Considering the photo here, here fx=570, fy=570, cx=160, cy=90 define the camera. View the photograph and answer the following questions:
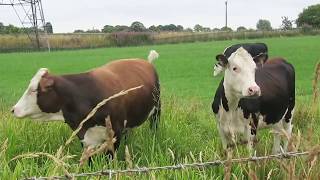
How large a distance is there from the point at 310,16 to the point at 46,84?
91.0 metres

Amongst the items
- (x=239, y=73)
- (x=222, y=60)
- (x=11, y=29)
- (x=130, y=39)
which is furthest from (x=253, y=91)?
(x=11, y=29)

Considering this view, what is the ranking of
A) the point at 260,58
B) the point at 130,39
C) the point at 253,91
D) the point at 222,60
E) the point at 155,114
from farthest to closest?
1. the point at 130,39
2. the point at 155,114
3. the point at 260,58
4. the point at 222,60
5. the point at 253,91

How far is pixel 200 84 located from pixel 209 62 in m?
11.4

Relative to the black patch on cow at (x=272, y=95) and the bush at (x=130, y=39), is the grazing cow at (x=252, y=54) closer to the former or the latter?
the black patch on cow at (x=272, y=95)

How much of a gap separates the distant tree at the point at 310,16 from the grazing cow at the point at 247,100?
86366 millimetres

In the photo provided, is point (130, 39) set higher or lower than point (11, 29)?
lower

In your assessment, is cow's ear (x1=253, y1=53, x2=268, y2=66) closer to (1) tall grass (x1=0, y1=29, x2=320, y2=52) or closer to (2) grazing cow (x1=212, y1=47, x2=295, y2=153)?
(2) grazing cow (x1=212, y1=47, x2=295, y2=153)

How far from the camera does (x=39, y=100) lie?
6.11 metres

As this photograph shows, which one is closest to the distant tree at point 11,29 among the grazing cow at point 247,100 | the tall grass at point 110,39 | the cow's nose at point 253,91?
the tall grass at point 110,39

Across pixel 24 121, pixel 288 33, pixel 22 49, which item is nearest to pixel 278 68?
pixel 24 121

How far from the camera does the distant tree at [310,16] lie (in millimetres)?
90812

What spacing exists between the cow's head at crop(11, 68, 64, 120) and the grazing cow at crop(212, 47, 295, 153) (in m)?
1.86

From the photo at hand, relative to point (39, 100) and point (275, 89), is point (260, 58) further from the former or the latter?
point (39, 100)

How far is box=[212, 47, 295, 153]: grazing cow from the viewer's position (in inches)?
243
